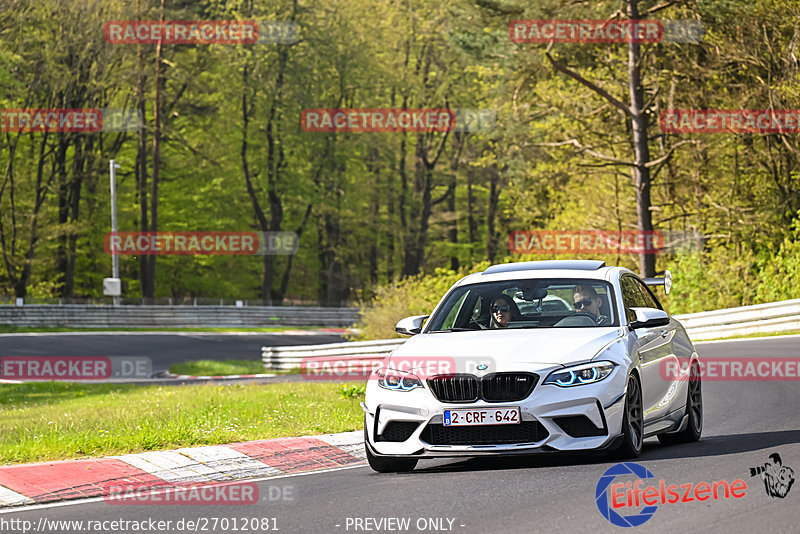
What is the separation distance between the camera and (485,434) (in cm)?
881

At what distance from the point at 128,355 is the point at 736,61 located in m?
21.8

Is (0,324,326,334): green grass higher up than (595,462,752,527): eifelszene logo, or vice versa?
(595,462,752,527): eifelszene logo

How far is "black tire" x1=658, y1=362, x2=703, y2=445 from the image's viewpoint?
10.9m

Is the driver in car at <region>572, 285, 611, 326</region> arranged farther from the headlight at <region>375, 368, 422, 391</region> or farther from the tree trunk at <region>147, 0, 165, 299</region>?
the tree trunk at <region>147, 0, 165, 299</region>

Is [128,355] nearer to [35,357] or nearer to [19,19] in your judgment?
[35,357]

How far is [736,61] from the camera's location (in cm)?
3497

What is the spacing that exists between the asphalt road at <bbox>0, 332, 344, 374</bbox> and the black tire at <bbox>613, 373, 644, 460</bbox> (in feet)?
89.4

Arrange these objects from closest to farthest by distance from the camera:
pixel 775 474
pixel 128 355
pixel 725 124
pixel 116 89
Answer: pixel 775 474, pixel 725 124, pixel 128 355, pixel 116 89

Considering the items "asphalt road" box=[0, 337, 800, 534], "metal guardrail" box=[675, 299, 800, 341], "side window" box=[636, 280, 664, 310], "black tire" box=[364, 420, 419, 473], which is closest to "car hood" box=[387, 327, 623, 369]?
"black tire" box=[364, 420, 419, 473]

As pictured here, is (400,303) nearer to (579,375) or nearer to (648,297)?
(648,297)

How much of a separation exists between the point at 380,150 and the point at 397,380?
213 feet

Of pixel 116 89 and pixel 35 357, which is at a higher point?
pixel 116 89

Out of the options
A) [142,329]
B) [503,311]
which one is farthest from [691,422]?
[142,329]

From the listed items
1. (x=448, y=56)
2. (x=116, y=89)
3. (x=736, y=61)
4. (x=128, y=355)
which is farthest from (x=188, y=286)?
(x=736, y=61)
